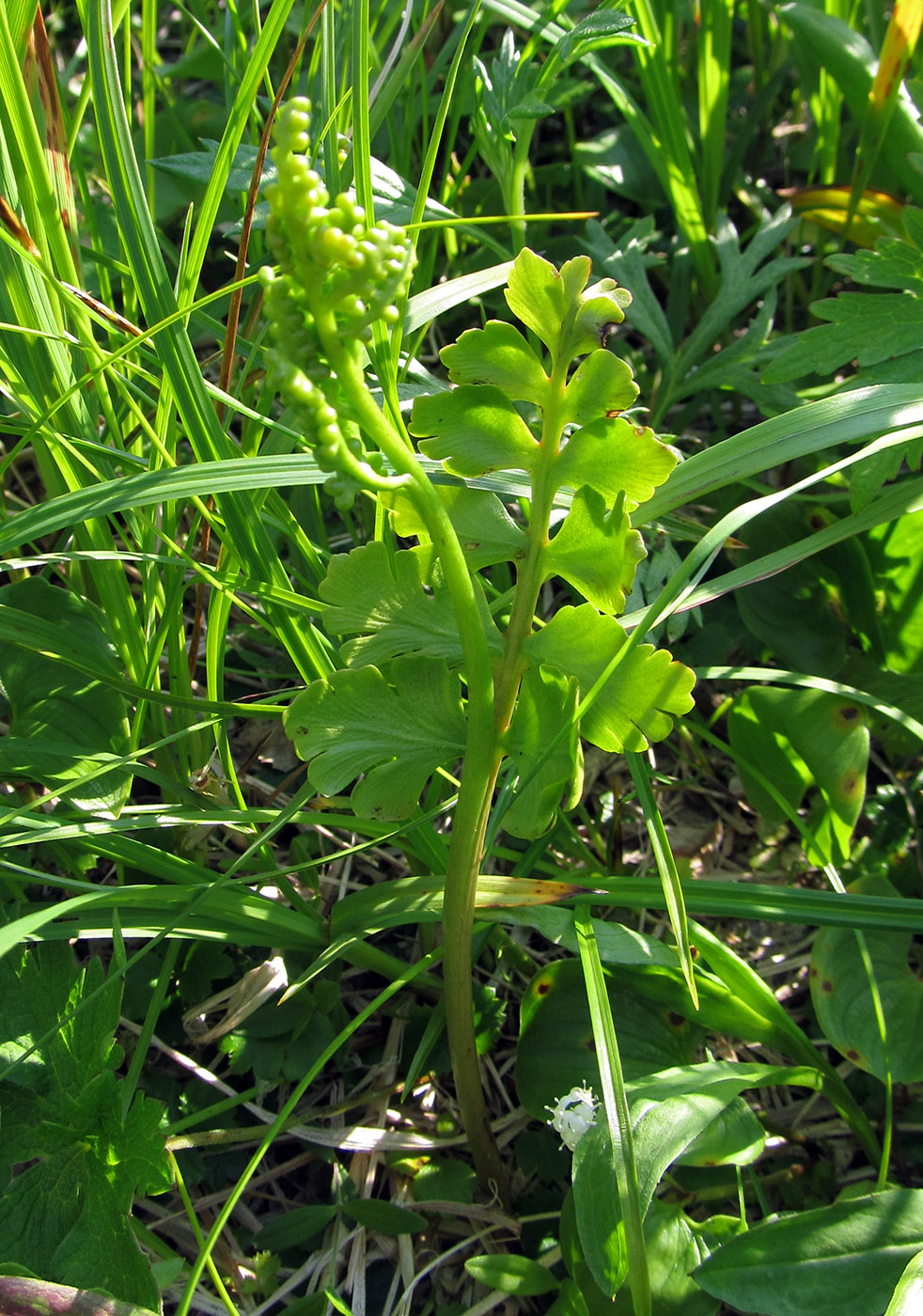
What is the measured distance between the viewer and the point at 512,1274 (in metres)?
0.93

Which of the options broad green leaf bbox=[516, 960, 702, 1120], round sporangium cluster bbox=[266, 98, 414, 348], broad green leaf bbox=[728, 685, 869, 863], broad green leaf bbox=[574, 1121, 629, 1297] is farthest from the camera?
broad green leaf bbox=[728, 685, 869, 863]

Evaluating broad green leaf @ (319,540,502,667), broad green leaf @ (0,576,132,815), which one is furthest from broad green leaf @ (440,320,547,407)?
A: broad green leaf @ (0,576,132,815)

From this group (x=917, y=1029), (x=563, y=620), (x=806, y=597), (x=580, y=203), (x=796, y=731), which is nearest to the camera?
(x=563, y=620)

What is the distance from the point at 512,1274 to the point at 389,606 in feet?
2.08

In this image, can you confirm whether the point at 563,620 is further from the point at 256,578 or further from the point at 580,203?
the point at 580,203

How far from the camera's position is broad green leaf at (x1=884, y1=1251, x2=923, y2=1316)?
0.79 metres

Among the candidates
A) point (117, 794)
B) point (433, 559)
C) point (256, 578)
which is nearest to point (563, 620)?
point (433, 559)

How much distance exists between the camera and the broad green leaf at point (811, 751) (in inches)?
44.1

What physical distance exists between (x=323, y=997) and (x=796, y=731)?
0.59m

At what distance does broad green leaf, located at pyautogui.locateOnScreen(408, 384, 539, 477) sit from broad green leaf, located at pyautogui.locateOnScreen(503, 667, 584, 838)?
0.54ft

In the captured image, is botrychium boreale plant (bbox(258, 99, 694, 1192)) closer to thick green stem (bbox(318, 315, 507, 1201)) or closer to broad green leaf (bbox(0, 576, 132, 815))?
thick green stem (bbox(318, 315, 507, 1201))

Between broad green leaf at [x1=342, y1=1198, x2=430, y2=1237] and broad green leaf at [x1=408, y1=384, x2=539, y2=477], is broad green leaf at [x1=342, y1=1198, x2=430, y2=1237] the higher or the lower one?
the lower one

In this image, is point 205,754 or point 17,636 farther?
point 205,754

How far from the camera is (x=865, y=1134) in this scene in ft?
3.48
